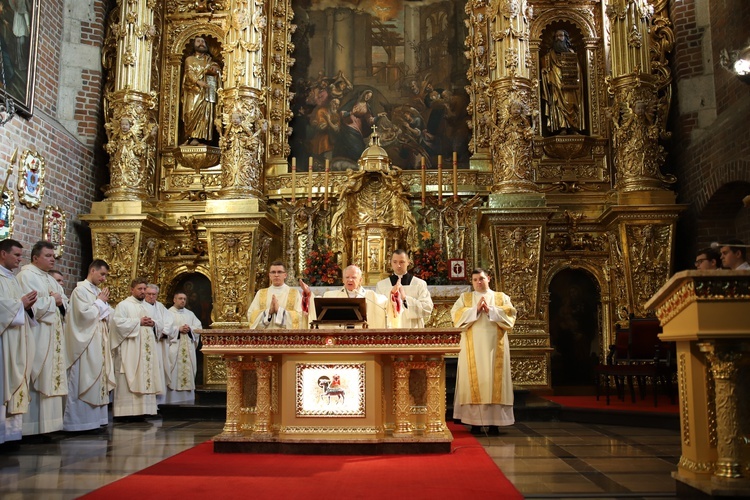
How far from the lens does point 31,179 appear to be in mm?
10922

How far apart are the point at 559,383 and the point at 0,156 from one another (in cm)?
930

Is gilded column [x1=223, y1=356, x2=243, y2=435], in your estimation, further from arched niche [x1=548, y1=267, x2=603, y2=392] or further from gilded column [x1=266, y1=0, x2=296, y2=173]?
gilded column [x1=266, y1=0, x2=296, y2=173]

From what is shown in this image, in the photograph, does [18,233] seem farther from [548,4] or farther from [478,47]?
[548,4]

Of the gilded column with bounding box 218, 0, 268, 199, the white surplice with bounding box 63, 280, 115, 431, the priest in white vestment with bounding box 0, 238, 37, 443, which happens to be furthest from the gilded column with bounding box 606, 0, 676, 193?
the priest in white vestment with bounding box 0, 238, 37, 443

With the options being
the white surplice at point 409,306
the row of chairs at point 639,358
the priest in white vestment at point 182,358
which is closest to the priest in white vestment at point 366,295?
the white surplice at point 409,306

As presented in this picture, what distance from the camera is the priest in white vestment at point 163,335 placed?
1110cm

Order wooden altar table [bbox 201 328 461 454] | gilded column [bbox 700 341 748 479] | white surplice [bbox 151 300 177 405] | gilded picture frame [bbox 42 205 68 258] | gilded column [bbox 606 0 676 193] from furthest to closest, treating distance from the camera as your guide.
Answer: gilded column [bbox 606 0 676 193] < gilded picture frame [bbox 42 205 68 258] < white surplice [bbox 151 300 177 405] < wooden altar table [bbox 201 328 461 454] < gilded column [bbox 700 341 748 479]

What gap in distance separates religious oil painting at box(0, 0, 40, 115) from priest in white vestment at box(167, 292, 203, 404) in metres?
3.89

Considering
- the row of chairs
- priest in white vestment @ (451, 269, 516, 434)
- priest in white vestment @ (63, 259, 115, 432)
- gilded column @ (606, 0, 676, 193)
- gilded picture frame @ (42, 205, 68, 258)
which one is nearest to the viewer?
priest in white vestment @ (451, 269, 516, 434)

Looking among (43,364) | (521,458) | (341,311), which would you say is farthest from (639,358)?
(43,364)

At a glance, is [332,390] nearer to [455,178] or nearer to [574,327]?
[455,178]

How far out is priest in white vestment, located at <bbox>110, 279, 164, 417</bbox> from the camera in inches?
404

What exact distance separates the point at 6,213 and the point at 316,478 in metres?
6.98

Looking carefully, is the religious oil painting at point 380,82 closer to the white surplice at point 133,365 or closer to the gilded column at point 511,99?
the gilded column at point 511,99
